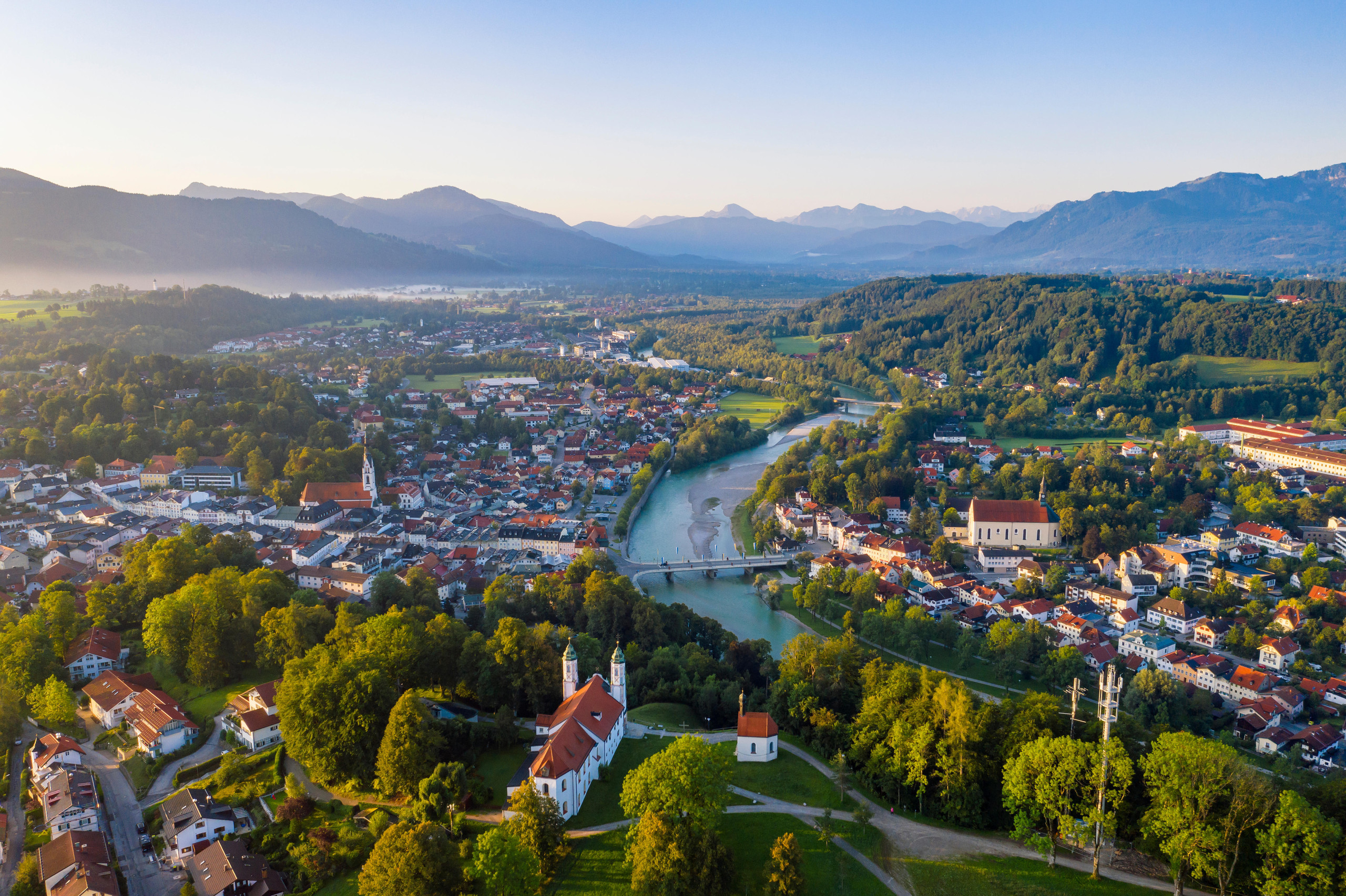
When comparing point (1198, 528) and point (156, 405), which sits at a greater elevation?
point (156, 405)

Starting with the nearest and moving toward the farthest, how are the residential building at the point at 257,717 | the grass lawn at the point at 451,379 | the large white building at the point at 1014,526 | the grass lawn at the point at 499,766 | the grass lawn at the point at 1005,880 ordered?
the grass lawn at the point at 1005,880 < the grass lawn at the point at 499,766 < the residential building at the point at 257,717 < the large white building at the point at 1014,526 < the grass lawn at the point at 451,379

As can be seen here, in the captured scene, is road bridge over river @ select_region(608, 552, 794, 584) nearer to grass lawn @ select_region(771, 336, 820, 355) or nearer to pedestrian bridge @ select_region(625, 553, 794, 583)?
pedestrian bridge @ select_region(625, 553, 794, 583)

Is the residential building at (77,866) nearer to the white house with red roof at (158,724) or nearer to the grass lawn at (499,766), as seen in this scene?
the white house with red roof at (158,724)

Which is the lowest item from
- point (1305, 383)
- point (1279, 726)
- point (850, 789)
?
point (1279, 726)

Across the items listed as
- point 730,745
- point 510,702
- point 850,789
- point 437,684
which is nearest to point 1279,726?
point 850,789

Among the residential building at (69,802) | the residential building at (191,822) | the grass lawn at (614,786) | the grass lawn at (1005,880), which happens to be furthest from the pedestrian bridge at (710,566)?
the grass lawn at (1005,880)

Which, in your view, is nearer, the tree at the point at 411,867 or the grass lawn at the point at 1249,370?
the tree at the point at 411,867

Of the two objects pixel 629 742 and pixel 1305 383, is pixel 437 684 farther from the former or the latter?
pixel 1305 383
